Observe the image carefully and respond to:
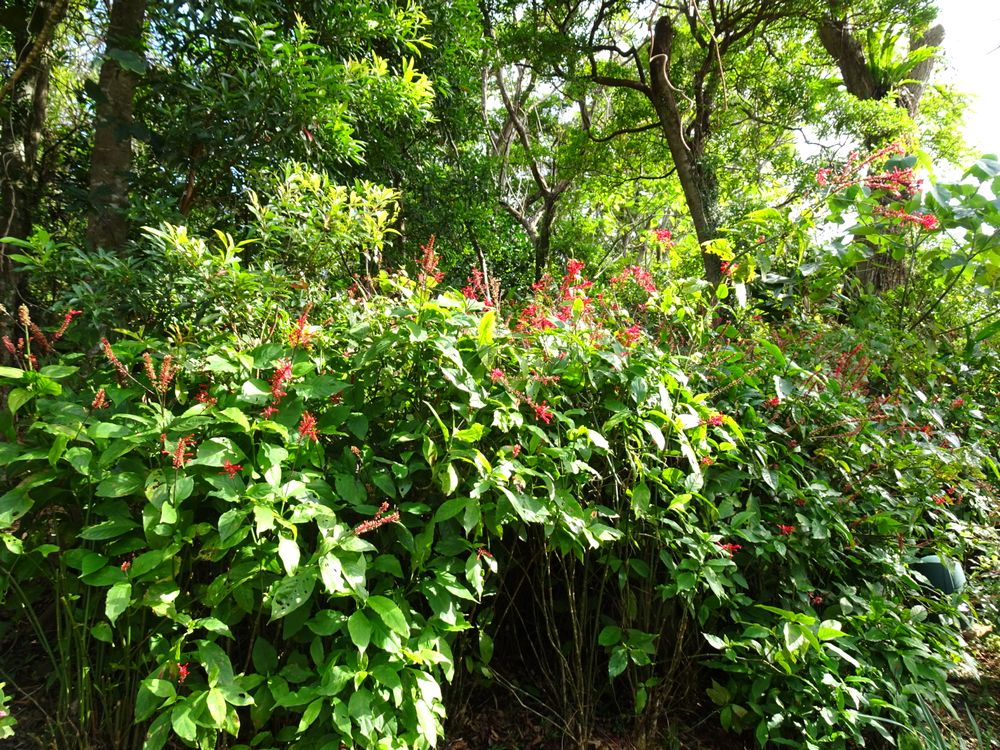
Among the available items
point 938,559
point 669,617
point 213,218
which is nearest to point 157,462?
point 669,617

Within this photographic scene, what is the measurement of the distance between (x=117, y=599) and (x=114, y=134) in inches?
102

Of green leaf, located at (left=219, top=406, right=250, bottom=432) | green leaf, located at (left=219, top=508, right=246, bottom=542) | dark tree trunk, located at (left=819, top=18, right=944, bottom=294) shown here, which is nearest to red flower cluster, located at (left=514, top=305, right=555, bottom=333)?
green leaf, located at (left=219, top=406, right=250, bottom=432)

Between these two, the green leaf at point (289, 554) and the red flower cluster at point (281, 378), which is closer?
the green leaf at point (289, 554)

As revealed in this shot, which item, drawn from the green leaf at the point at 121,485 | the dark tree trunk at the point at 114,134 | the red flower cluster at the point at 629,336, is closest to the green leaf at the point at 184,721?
the green leaf at the point at 121,485

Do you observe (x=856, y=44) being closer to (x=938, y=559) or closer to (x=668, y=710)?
(x=938, y=559)

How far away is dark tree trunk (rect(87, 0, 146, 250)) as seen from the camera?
287 centimetres

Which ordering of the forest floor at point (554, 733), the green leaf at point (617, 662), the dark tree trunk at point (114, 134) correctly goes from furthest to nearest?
the dark tree trunk at point (114, 134) → the forest floor at point (554, 733) → the green leaf at point (617, 662)

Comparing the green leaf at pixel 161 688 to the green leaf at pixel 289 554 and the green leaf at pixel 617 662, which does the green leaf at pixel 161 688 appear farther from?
the green leaf at pixel 617 662

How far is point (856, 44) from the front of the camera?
797 centimetres

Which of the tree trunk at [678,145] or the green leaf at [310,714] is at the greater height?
the tree trunk at [678,145]

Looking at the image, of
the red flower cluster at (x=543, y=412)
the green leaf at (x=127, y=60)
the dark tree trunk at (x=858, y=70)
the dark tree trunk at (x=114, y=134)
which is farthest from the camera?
the dark tree trunk at (x=858, y=70)

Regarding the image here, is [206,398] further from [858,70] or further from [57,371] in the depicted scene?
[858,70]

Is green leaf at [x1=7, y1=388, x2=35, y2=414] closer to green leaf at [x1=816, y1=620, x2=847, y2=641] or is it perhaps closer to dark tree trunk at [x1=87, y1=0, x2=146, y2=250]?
dark tree trunk at [x1=87, y1=0, x2=146, y2=250]

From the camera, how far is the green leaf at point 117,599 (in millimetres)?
1259
